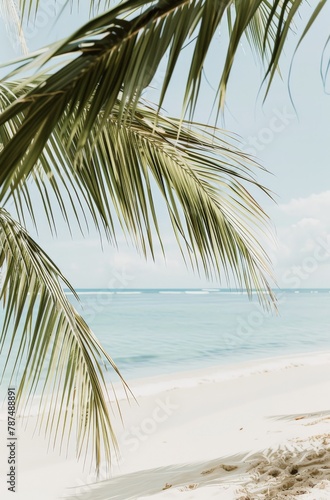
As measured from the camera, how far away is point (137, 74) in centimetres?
75

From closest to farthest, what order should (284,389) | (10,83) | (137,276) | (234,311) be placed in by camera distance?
(10,83), (284,389), (234,311), (137,276)

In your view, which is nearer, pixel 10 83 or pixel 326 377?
pixel 10 83

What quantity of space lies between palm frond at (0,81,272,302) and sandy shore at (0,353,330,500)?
129 centimetres

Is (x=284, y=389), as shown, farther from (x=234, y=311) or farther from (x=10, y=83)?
(x=234, y=311)

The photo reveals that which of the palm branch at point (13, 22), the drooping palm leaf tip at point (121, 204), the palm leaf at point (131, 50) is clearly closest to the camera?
the palm leaf at point (131, 50)

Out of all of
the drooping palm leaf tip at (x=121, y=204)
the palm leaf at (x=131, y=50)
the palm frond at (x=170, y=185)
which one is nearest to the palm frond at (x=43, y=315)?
the drooping palm leaf tip at (x=121, y=204)

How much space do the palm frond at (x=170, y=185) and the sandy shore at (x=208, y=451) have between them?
4.25 ft

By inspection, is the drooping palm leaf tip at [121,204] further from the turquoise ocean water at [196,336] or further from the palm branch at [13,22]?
the turquoise ocean water at [196,336]

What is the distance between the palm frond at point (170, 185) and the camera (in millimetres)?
1709

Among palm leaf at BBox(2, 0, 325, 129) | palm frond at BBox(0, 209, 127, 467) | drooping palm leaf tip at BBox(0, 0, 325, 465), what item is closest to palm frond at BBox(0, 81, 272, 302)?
drooping palm leaf tip at BBox(0, 0, 325, 465)

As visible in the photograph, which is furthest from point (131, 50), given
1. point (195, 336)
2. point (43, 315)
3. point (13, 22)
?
point (195, 336)

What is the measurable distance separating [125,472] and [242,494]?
174cm

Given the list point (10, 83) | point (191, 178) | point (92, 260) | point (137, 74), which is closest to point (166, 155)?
point (191, 178)

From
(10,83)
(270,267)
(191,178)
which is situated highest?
(10,83)
